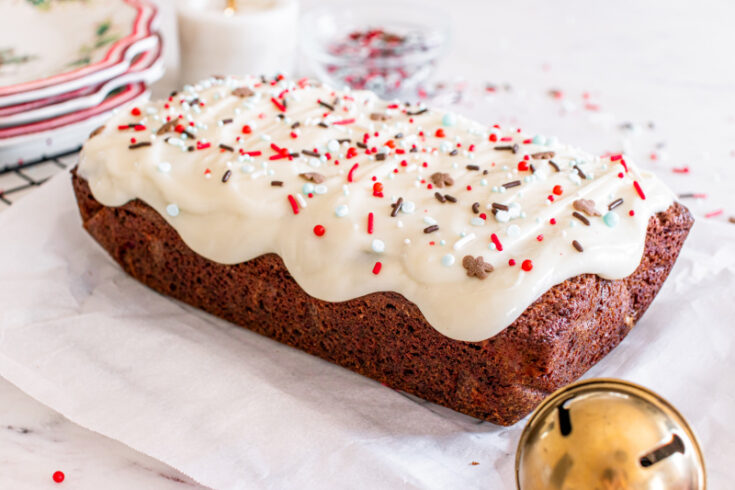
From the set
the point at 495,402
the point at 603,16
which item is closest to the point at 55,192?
the point at 495,402

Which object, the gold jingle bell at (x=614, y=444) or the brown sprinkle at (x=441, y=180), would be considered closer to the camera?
the gold jingle bell at (x=614, y=444)

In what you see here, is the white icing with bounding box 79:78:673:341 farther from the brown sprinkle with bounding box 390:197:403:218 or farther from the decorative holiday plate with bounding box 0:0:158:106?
the decorative holiday plate with bounding box 0:0:158:106

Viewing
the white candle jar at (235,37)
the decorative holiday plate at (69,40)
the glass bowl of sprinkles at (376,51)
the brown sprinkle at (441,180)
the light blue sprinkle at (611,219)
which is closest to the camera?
the light blue sprinkle at (611,219)

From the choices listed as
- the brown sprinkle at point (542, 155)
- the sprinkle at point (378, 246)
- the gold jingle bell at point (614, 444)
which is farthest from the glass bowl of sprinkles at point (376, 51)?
the gold jingle bell at point (614, 444)

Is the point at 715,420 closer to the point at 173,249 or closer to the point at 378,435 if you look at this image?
the point at 378,435

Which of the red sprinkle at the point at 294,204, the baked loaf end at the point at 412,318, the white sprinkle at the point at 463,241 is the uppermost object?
the white sprinkle at the point at 463,241

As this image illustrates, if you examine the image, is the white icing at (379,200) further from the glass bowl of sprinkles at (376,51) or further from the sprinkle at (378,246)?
the glass bowl of sprinkles at (376,51)

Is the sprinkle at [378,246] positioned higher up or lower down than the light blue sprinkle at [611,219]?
lower down

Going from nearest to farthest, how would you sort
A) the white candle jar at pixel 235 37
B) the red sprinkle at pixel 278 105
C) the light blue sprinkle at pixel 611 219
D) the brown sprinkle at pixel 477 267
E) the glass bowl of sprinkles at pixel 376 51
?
the brown sprinkle at pixel 477 267, the light blue sprinkle at pixel 611 219, the red sprinkle at pixel 278 105, the white candle jar at pixel 235 37, the glass bowl of sprinkles at pixel 376 51
